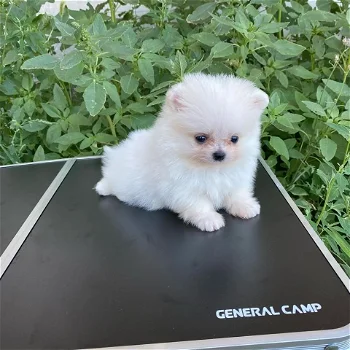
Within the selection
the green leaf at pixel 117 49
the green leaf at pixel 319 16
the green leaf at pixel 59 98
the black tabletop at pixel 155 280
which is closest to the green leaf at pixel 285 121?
the black tabletop at pixel 155 280

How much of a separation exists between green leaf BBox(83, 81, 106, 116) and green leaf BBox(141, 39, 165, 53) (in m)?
0.23

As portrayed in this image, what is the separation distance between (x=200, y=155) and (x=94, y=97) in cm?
36

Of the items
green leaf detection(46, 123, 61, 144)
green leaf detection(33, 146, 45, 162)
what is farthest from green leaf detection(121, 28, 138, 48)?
green leaf detection(33, 146, 45, 162)

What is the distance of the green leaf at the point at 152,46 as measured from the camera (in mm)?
1313

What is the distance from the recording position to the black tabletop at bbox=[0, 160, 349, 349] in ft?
2.36

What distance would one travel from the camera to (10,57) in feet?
4.62

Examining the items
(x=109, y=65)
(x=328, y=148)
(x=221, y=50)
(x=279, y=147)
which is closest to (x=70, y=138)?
(x=109, y=65)

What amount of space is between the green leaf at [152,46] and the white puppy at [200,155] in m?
0.30

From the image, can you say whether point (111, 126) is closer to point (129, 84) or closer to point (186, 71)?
point (129, 84)

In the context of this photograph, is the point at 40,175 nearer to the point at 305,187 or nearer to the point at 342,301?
the point at 305,187

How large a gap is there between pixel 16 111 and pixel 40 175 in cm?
25

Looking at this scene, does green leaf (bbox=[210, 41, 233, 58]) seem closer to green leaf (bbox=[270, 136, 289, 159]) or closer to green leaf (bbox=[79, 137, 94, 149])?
green leaf (bbox=[270, 136, 289, 159])

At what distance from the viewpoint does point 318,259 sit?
891 mm

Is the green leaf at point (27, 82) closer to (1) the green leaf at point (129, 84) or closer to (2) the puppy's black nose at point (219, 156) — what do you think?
(1) the green leaf at point (129, 84)
